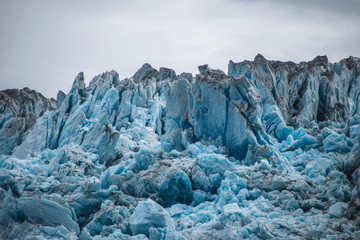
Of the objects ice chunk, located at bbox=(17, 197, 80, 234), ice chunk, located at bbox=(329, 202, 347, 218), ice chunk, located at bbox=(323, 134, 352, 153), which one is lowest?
ice chunk, located at bbox=(17, 197, 80, 234)

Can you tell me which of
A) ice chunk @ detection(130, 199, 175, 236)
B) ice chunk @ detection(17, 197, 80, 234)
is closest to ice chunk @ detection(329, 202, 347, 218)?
ice chunk @ detection(130, 199, 175, 236)

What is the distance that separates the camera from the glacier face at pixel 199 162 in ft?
34.2

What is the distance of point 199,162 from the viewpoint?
1459 centimetres

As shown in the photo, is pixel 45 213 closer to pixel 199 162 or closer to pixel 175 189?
pixel 175 189

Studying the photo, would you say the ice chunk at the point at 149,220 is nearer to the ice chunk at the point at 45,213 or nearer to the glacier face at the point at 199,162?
the glacier face at the point at 199,162

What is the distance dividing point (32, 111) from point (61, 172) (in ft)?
68.6

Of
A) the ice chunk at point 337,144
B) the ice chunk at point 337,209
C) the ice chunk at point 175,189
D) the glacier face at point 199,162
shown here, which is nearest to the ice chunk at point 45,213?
the glacier face at point 199,162

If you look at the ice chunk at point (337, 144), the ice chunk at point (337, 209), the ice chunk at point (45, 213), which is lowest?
the ice chunk at point (45, 213)

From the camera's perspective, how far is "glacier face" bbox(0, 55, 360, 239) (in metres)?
10.4

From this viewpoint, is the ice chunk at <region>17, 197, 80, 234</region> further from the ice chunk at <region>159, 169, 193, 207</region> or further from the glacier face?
the ice chunk at <region>159, 169, 193, 207</region>

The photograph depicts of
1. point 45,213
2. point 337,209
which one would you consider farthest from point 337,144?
point 45,213

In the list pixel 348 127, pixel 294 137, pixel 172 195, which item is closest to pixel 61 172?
pixel 172 195

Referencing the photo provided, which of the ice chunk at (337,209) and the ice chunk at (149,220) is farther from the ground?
the ice chunk at (337,209)

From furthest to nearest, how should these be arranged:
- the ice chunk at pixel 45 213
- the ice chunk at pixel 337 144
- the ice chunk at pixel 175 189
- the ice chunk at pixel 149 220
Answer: the ice chunk at pixel 337 144, the ice chunk at pixel 175 189, the ice chunk at pixel 45 213, the ice chunk at pixel 149 220
